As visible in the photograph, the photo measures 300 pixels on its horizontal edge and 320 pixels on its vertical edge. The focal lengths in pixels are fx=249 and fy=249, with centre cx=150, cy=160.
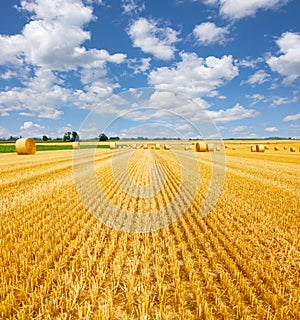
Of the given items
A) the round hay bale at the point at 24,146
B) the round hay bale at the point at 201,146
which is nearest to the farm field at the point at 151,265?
the round hay bale at the point at 24,146

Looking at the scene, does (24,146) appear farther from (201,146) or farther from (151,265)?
(151,265)

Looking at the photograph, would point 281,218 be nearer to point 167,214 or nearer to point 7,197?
point 167,214

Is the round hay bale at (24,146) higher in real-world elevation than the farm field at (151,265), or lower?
higher

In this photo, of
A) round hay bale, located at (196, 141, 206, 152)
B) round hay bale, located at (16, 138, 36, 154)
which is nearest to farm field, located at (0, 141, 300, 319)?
round hay bale, located at (16, 138, 36, 154)

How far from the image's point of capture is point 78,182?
1095cm

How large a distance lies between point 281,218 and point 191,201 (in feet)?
8.66

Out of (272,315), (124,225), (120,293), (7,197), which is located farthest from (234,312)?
(7,197)

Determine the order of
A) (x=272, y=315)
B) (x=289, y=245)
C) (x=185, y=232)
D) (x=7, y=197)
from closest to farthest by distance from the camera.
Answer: (x=272, y=315)
(x=289, y=245)
(x=185, y=232)
(x=7, y=197)

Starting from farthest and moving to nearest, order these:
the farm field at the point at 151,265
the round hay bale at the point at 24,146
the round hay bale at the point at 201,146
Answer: the round hay bale at the point at 201,146 < the round hay bale at the point at 24,146 < the farm field at the point at 151,265

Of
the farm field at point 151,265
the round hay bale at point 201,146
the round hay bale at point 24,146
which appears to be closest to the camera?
the farm field at point 151,265

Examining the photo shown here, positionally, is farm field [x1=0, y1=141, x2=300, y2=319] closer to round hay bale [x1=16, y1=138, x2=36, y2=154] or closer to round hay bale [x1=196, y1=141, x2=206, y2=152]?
round hay bale [x1=16, y1=138, x2=36, y2=154]

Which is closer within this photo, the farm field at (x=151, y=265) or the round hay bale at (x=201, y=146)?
the farm field at (x=151, y=265)

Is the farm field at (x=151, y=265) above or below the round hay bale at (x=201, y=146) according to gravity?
below

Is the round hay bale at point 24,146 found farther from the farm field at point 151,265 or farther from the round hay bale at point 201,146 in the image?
the farm field at point 151,265
